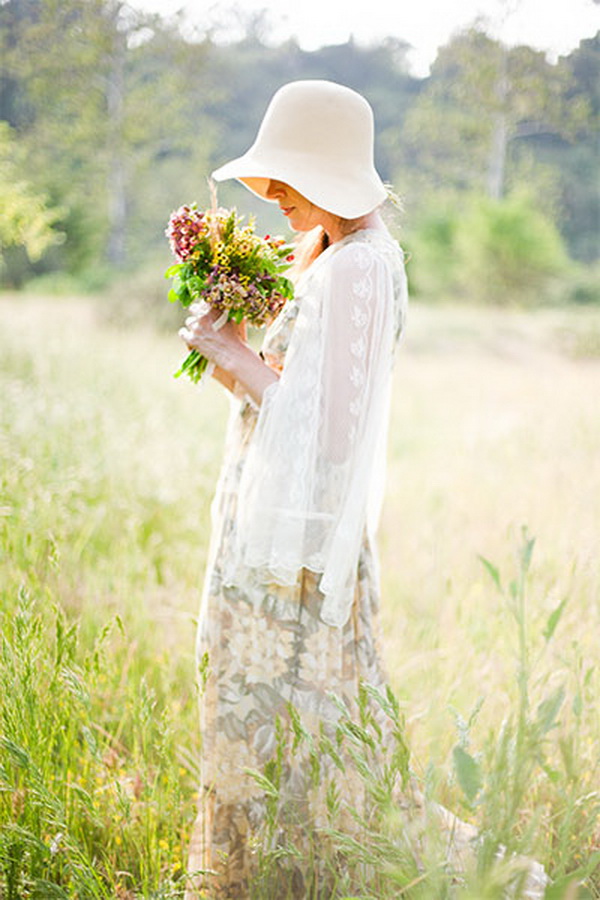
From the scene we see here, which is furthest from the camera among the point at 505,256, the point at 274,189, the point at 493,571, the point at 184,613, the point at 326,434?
the point at 505,256

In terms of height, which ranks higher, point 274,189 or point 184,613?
point 274,189

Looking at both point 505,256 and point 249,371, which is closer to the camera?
point 249,371

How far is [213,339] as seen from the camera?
5.43 ft

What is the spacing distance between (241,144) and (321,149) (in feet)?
78.9

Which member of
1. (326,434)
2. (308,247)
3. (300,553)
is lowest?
(300,553)

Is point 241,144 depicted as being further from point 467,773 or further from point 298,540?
point 467,773

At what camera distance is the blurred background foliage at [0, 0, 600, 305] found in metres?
17.4

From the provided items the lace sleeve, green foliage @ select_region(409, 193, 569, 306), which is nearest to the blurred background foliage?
green foliage @ select_region(409, 193, 569, 306)

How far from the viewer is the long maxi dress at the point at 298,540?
5.05 feet

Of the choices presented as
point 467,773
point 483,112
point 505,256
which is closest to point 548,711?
point 467,773

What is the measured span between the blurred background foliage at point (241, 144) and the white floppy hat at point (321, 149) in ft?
39.3

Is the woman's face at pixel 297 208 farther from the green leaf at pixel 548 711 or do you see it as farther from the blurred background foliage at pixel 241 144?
the blurred background foliage at pixel 241 144

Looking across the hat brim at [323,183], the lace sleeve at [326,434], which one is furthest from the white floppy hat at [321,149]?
the lace sleeve at [326,434]

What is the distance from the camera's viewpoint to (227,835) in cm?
172
